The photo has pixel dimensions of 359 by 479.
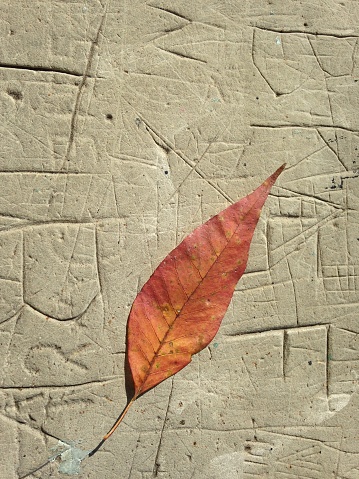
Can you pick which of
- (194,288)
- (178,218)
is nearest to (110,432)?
(194,288)

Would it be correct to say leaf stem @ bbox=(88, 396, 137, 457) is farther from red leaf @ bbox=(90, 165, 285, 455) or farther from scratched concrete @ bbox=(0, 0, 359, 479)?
red leaf @ bbox=(90, 165, 285, 455)

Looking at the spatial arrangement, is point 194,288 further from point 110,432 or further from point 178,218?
point 110,432

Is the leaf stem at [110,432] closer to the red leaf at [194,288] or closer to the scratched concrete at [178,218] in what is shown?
the scratched concrete at [178,218]

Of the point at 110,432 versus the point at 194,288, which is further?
the point at 110,432

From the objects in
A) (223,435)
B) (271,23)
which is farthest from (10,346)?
(271,23)

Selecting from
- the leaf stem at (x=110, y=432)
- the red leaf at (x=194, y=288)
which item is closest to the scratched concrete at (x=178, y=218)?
the leaf stem at (x=110, y=432)

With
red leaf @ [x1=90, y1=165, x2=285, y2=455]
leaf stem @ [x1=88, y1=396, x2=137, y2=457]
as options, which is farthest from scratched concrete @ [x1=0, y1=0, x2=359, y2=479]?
red leaf @ [x1=90, y1=165, x2=285, y2=455]
